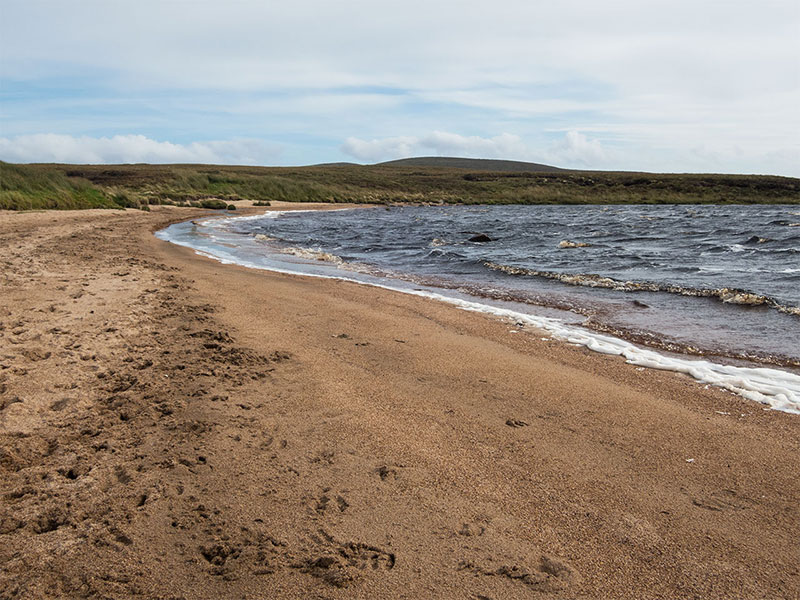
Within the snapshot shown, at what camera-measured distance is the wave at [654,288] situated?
8945mm

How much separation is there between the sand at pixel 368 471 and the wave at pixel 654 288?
4.67 meters

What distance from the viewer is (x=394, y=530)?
2.72m

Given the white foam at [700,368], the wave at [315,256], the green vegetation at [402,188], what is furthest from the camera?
the green vegetation at [402,188]

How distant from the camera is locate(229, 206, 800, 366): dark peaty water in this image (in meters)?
7.31

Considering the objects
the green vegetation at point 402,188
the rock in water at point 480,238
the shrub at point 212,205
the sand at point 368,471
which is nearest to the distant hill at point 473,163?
the green vegetation at point 402,188

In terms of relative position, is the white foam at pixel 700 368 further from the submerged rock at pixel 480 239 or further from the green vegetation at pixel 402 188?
the green vegetation at pixel 402 188

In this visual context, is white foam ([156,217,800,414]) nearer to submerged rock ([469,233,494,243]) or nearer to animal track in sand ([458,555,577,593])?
animal track in sand ([458,555,577,593])

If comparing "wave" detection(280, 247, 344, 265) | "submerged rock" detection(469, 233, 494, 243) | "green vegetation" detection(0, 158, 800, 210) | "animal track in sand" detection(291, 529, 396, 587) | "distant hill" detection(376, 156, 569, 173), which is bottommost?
"animal track in sand" detection(291, 529, 396, 587)

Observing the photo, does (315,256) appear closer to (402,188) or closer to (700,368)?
(700,368)

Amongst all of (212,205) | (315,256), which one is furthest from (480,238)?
(212,205)

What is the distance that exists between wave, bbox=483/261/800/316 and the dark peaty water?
0.06ft

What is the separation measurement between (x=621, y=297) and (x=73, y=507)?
8.98 metres

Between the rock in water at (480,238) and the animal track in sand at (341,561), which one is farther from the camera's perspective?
the rock in water at (480,238)

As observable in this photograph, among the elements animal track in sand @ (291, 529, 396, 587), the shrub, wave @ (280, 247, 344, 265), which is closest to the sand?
animal track in sand @ (291, 529, 396, 587)
